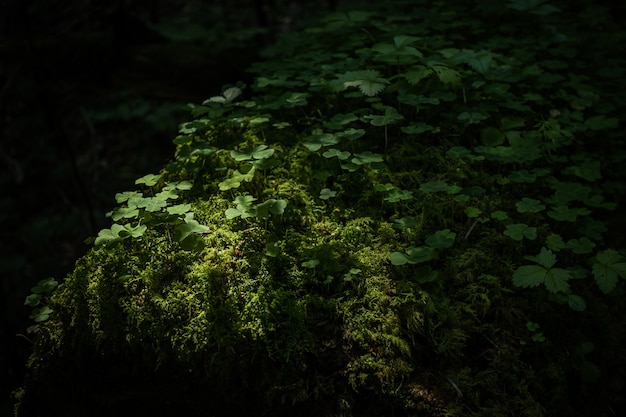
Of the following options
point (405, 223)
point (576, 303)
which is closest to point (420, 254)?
point (405, 223)

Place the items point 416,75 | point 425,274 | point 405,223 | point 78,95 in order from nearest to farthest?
point 425,274 < point 405,223 < point 416,75 < point 78,95

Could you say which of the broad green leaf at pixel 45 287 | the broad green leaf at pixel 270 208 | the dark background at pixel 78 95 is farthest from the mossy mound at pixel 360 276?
the dark background at pixel 78 95

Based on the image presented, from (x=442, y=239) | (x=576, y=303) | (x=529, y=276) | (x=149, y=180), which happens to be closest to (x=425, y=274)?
(x=442, y=239)

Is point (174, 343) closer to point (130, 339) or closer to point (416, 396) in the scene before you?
point (130, 339)

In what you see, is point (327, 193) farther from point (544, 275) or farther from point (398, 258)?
point (544, 275)

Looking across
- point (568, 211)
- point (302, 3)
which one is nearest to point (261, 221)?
point (568, 211)

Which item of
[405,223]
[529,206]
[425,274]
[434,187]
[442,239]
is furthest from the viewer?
[434,187]

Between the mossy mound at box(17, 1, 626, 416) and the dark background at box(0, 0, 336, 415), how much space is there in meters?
2.84

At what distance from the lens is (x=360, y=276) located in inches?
84.7

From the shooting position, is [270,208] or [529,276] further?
[270,208]

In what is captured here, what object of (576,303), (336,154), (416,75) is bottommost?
(576,303)

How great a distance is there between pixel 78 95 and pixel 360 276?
5704mm

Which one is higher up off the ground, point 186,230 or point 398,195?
point 186,230

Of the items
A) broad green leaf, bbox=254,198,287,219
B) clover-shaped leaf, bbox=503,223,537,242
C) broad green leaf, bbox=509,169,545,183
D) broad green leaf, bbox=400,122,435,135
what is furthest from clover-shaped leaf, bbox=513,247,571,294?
broad green leaf, bbox=254,198,287,219
